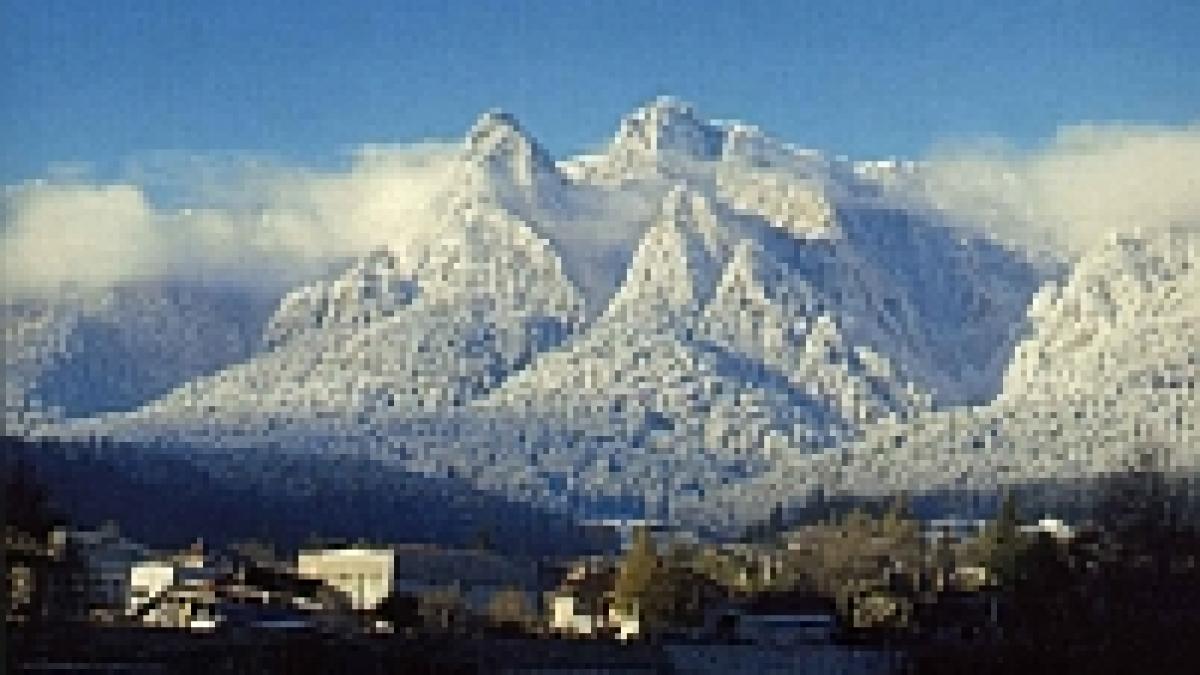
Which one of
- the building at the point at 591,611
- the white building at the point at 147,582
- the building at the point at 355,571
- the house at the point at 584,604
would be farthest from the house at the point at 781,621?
the building at the point at 355,571

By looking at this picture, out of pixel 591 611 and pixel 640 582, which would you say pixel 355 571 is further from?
pixel 640 582

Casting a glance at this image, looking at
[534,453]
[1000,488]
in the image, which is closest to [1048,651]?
[1000,488]

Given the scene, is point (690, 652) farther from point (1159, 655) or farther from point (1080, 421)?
point (1080, 421)

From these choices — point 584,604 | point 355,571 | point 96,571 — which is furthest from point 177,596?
point 355,571

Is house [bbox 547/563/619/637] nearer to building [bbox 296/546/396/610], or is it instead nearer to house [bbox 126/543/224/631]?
building [bbox 296/546/396/610]

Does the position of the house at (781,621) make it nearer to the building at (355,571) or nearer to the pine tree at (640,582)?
the pine tree at (640,582)

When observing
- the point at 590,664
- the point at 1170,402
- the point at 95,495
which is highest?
the point at 1170,402

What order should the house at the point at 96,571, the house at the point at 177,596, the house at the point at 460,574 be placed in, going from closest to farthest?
the house at the point at 177,596 → the house at the point at 96,571 → the house at the point at 460,574

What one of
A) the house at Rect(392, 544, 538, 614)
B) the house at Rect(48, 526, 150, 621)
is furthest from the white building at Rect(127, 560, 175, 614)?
the house at Rect(392, 544, 538, 614)
